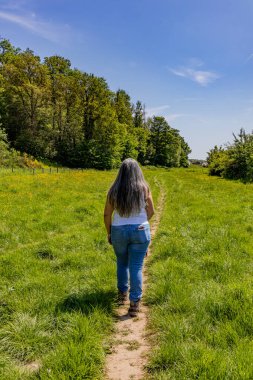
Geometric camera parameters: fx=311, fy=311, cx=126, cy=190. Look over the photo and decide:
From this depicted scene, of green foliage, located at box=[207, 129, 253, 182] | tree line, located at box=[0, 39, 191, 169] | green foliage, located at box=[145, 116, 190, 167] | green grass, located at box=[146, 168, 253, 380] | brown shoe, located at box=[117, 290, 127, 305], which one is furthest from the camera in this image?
green foliage, located at box=[145, 116, 190, 167]

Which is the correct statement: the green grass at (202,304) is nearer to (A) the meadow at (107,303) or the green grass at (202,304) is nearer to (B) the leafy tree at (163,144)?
(A) the meadow at (107,303)

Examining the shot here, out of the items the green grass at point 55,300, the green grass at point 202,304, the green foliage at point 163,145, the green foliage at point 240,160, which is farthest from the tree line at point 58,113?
the green grass at point 202,304

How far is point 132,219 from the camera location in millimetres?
5164

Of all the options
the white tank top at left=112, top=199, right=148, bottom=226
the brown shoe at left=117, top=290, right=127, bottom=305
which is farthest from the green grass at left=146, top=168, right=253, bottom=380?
the white tank top at left=112, top=199, right=148, bottom=226

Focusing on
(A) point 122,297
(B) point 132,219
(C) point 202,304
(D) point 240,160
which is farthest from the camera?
(D) point 240,160

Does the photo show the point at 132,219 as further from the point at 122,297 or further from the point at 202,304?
the point at 202,304

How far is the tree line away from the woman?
47822 mm

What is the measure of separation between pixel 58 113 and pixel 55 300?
56.8m

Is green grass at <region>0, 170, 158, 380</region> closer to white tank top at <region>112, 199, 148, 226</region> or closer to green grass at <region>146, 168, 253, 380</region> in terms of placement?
green grass at <region>146, 168, 253, 380</region>

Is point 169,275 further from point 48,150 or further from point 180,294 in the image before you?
point 48,150

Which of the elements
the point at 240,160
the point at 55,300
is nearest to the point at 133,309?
the point at 55,300

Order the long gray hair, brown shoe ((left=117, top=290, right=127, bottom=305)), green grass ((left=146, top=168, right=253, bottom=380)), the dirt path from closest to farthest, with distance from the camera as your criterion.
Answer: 1. green grass ((left=146, top=168, right=253, bottom=380))
2. the dirt path
3. the long gray hair
4. brown shoe ((left=117, top=290, right=127, bottom=305))

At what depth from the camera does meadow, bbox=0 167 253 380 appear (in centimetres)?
370

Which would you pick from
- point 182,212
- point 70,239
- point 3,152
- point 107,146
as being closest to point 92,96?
point 107,146
